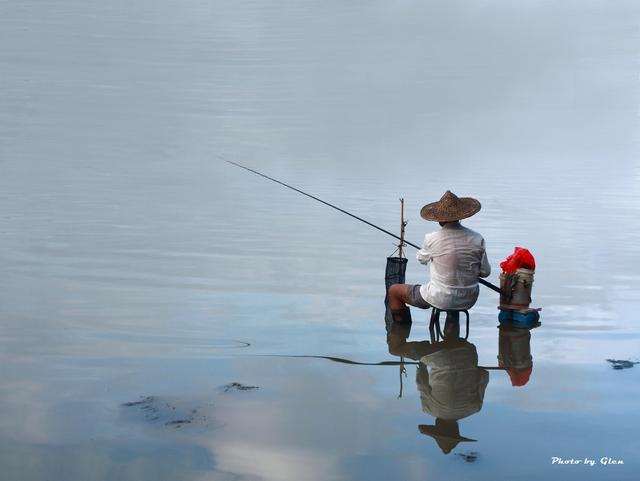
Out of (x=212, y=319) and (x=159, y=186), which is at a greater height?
(x=159, y=186)

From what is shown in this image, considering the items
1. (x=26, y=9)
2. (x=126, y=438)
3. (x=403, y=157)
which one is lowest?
(x=126, y=438)

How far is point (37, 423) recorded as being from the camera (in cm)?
467

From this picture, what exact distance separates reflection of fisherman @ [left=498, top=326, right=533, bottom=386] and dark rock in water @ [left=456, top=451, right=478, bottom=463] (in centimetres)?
121

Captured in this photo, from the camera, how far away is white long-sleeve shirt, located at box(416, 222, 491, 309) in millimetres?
6301

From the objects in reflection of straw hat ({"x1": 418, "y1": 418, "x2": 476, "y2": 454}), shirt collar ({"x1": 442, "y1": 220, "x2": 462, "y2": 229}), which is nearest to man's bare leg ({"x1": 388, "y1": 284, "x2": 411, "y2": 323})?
shirt collar ({"x1": 442, "y1": 220, "x2": 462, "y2": 229})

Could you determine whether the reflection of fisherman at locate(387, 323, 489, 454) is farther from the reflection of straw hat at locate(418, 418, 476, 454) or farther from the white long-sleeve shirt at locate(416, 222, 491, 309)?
the white long-sleeve shirt at locate(416, 222, 491, 309)

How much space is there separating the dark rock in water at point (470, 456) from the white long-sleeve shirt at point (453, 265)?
2053 mm

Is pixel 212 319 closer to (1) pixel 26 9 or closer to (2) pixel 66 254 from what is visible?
(2) pixel 66 254

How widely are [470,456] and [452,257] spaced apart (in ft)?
6.89

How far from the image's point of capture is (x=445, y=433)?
4645 mm

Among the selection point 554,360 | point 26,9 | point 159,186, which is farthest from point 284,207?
point 26,9

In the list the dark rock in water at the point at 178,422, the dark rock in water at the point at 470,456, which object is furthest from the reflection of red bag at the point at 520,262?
the dark rock in water at the point at 178,422

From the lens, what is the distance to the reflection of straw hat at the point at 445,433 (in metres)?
4.48

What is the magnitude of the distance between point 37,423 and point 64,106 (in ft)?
80.4
